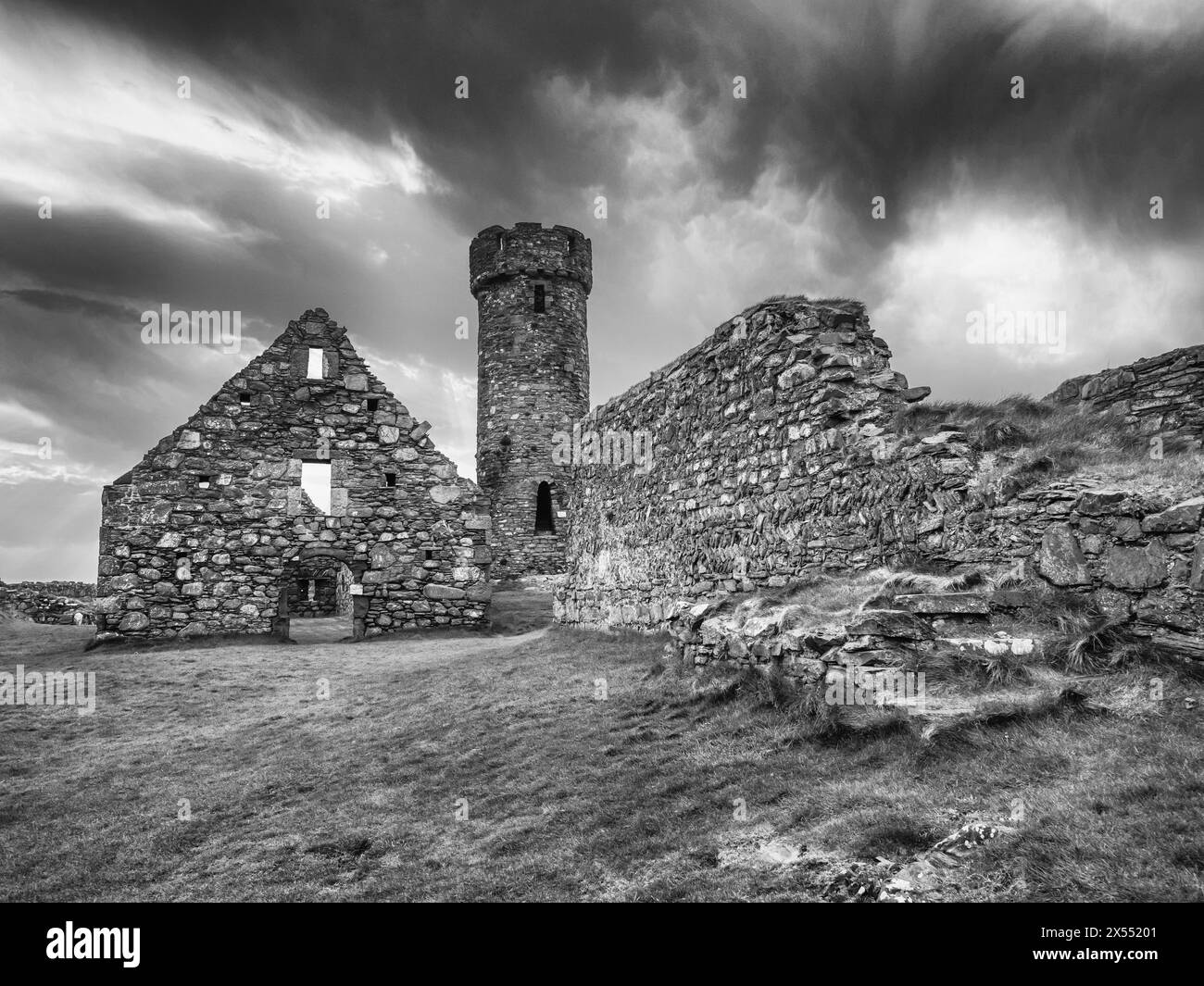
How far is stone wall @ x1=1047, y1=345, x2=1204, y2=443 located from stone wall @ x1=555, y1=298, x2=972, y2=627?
270 centimetres

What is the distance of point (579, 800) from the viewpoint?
5855 mm

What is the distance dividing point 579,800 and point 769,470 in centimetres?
588

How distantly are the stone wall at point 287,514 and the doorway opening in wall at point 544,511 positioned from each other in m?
10.4

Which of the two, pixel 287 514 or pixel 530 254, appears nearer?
pixel 287 514

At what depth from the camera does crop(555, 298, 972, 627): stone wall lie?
27.5 ft

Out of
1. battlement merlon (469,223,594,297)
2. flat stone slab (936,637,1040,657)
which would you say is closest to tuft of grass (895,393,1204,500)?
flat stone slab (936,637,1040,657)

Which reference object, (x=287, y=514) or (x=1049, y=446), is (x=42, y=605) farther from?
(x=1049, y=446)

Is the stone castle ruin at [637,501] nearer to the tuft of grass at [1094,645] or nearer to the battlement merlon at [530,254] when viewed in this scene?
the tuft of grass at [1094,645]

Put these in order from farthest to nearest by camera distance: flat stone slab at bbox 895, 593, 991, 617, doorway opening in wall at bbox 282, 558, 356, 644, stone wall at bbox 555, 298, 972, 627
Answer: doorway opening in wall at bbox 282, 558, 356, 644 < stone wall at bbox 555, 298, 972, 627 < flat stone slab at bbox 895, 593, 991, 617

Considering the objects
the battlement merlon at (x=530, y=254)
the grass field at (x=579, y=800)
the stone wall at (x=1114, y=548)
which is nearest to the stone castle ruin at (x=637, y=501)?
the stone wall at (x=1114, y=548)

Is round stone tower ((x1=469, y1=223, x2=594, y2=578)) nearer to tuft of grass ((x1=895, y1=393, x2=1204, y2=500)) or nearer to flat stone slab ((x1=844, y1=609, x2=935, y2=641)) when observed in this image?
tuft of grass ((x1=895, y1=393, x2=1204, y2=500))

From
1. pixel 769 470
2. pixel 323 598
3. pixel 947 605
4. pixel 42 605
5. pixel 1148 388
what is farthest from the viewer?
pixel 323 598

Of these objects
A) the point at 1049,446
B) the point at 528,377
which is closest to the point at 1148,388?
the point at 1049,446
